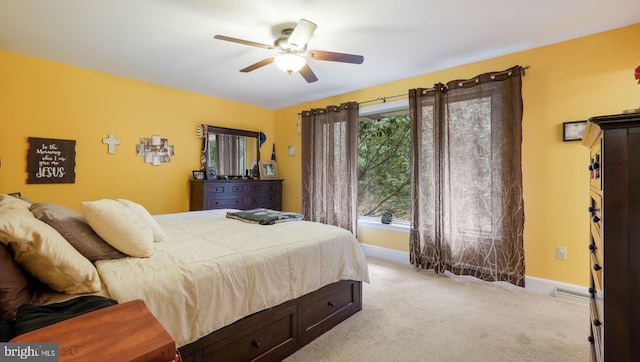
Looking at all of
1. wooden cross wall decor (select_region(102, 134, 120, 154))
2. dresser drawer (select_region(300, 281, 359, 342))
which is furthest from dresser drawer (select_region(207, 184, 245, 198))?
dresser drawer (select_region(300, 281, 359, 342))

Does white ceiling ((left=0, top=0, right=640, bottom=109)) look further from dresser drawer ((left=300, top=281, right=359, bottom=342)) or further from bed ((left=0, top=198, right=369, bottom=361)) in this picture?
dresser drawer ((left=300, top=281, right=359, bottom=342))

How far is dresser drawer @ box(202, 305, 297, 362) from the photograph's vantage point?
1493 mm

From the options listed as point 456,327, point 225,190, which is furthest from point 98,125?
A: point 456,327

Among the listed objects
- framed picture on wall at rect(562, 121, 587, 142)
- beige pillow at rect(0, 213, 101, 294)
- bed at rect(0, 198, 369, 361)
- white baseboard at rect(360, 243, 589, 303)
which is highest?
framed picture on wall at rect(562, 121, 587, 142)

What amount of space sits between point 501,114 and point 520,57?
603 mm

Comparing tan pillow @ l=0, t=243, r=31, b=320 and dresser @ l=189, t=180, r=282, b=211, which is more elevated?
dresser @ l=189, t=180, r=282, b=211

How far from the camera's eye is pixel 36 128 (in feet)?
9.99

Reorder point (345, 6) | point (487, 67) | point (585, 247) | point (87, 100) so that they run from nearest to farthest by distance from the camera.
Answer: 1. point (345, 6)
2. point (585, 247)
3. point (487, 67)
4. point (87, 100)

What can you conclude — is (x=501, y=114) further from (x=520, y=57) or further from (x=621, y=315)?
(x=621, y=315)

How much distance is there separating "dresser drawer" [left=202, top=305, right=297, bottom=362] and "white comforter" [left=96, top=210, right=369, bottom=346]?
0.35ft

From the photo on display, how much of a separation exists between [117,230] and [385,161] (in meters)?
3.40

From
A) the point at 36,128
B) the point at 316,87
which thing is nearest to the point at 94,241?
the point at 36,128

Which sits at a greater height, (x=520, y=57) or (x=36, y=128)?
(x=520, y=57)

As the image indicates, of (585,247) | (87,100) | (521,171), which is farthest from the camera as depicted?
(87,100)
